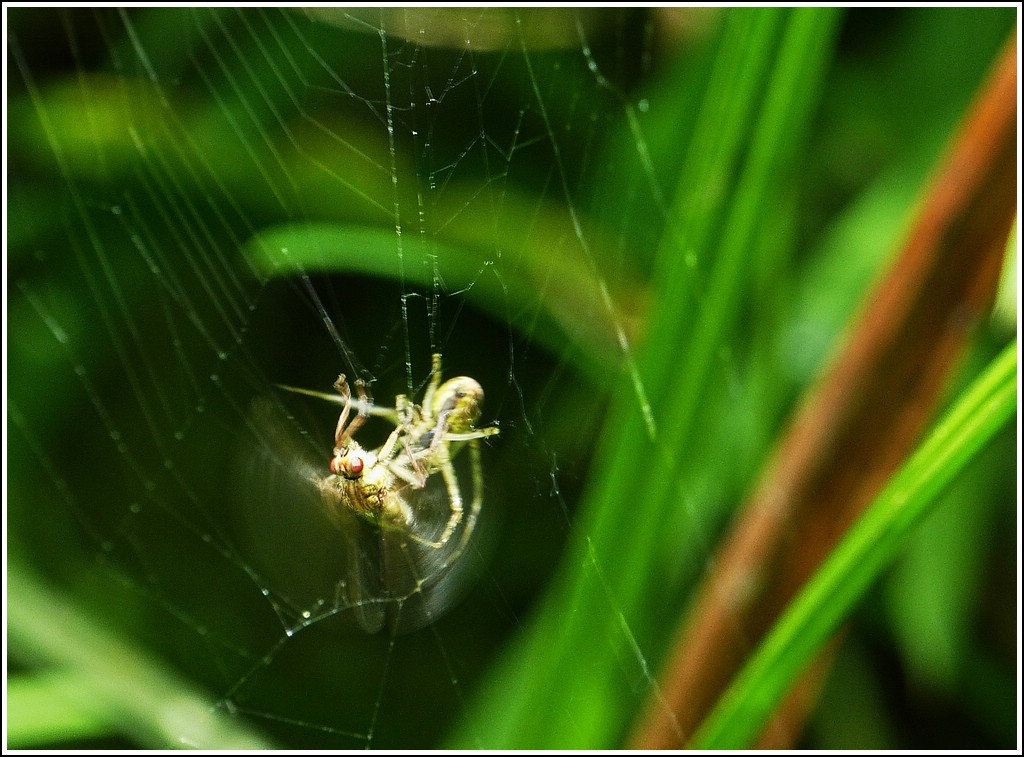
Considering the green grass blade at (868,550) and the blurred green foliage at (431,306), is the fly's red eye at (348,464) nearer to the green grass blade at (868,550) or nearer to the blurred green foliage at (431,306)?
the blurred green foliage at (431,306)

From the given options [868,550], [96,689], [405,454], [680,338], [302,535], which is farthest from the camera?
[96,689]

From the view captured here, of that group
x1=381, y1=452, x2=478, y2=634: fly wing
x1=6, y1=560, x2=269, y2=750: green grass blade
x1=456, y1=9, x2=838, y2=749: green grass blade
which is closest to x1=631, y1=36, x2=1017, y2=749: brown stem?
x1=456, y1=9, x2=838, y2=749: green grass blade

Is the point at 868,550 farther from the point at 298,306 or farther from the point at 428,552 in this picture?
the point at 298,306

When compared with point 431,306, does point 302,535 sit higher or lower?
lower

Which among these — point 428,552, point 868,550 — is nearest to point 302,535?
point 428,552

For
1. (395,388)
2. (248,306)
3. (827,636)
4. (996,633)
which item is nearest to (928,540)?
Answer: (996,633)

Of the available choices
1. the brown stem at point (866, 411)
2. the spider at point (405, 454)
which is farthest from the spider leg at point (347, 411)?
the brown stem at point (866, 411)

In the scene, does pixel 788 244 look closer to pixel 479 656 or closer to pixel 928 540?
pixel 928 540

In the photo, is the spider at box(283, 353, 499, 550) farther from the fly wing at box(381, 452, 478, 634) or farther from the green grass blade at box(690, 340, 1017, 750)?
the green grass blade at box(690, 340, 1017, 750)

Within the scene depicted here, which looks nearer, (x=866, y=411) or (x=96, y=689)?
(x=866, y=411)
